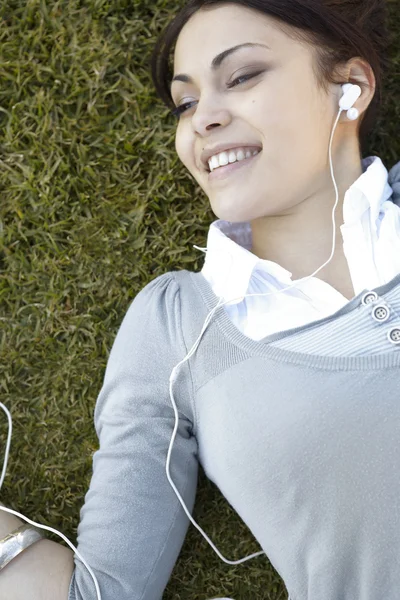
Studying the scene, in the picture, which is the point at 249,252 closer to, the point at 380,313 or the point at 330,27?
the point at 380,313

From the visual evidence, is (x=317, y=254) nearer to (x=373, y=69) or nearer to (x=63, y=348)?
(x=373, y=69)

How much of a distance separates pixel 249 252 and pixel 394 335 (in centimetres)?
58

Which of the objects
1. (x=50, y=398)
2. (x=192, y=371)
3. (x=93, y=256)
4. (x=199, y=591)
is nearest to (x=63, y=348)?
(x=50, y=398)

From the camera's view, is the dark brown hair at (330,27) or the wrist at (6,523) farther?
the wrist at (6,523)

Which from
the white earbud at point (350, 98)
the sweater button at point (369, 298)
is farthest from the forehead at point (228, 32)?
the sweater button at point (369, 298)

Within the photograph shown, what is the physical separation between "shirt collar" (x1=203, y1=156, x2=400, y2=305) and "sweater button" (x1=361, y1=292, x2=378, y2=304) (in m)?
0.27

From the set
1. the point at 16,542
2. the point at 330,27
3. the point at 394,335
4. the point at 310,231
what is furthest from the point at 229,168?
the point at 16,542

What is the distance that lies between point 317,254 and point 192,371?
0.57m

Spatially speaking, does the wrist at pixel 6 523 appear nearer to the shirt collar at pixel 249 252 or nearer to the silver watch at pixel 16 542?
the silver watch at pixel 16 542

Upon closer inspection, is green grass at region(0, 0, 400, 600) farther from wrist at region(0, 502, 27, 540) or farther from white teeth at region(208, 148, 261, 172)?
white teeth at region(208, 148, 261, 172)

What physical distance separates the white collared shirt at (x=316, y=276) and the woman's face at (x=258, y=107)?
0.16m

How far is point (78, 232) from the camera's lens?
273 cm

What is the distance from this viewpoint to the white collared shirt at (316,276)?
7.02 feet

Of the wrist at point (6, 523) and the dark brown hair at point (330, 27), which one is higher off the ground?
the dark brown hair at point (330, 27)
